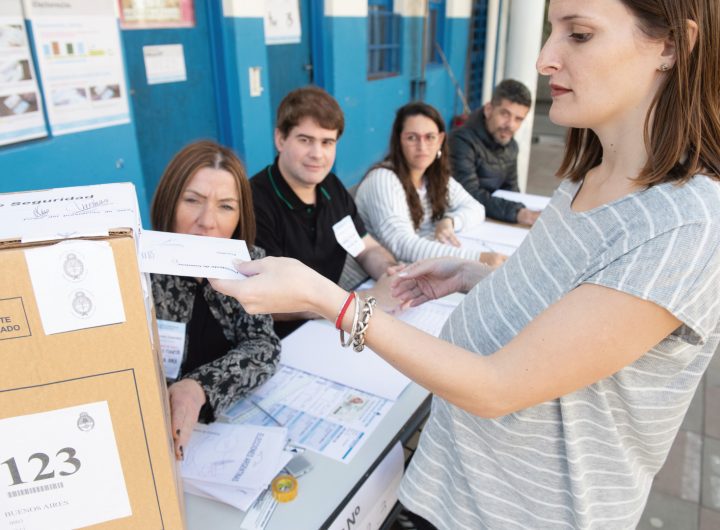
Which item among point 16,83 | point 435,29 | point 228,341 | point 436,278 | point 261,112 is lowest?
point 228,341

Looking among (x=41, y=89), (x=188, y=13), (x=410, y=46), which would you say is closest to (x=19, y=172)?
(x=41, y=89)

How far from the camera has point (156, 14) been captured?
2875 mm

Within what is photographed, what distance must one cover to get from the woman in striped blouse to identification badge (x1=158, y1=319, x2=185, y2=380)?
46.9 inches

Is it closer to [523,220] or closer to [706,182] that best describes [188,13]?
[523,220]

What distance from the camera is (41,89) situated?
2205mm

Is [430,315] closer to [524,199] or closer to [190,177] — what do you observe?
[190,177]

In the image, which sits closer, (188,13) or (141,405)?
(141,405)

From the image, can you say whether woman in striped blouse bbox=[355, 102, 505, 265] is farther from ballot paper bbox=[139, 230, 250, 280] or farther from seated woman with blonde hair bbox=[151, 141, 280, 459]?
ballot paper bbox=[139, 230, 250, 280]

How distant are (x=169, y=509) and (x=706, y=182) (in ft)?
2.62

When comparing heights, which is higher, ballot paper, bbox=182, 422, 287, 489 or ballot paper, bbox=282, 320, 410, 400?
ballot paper, bbox=182, 422, 287, 489

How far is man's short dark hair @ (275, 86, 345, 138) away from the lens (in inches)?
77.7

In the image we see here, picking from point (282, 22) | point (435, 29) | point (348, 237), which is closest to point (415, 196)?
point (348, 237)

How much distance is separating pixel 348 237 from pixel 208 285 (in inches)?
28.9

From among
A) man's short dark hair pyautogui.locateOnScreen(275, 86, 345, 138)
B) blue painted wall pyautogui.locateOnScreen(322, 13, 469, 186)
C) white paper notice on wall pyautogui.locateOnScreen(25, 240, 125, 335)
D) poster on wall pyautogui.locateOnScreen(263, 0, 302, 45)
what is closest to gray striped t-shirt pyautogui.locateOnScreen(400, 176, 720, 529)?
white paper notice on wall pyautogui.locateOnScreen(25, 240, 125, 335)
